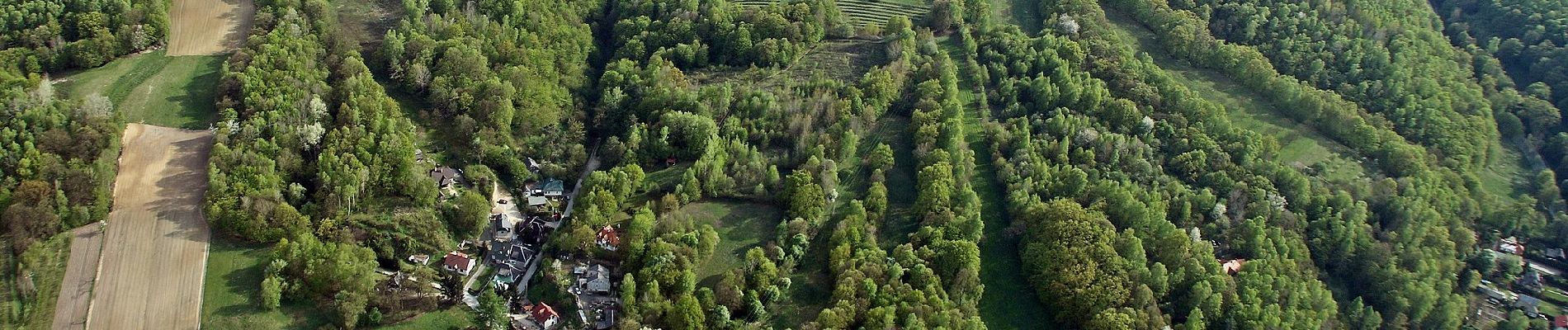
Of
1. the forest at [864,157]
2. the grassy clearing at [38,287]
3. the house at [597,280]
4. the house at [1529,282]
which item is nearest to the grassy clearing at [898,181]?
the forest at [864,157]

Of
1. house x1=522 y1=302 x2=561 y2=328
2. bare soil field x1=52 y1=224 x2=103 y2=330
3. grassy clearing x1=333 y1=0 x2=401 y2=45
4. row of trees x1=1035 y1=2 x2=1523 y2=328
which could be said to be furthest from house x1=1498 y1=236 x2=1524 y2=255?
bare soil field x1=52 y1=224 x2=103 y2=330

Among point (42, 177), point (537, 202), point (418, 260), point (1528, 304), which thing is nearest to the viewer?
point (42, 177)

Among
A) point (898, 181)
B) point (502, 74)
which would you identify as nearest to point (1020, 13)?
point (898, 181)

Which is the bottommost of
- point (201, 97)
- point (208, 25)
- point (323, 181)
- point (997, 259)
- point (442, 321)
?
point (997, 259)

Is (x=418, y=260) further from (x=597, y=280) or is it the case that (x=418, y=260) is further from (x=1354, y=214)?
(x=1354, y=214)

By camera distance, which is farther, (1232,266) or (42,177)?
(1232,266)

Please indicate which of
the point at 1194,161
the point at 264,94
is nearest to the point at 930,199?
the point at 1194,161

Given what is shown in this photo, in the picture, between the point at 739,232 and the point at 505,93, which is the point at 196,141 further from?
the point at 739,232
